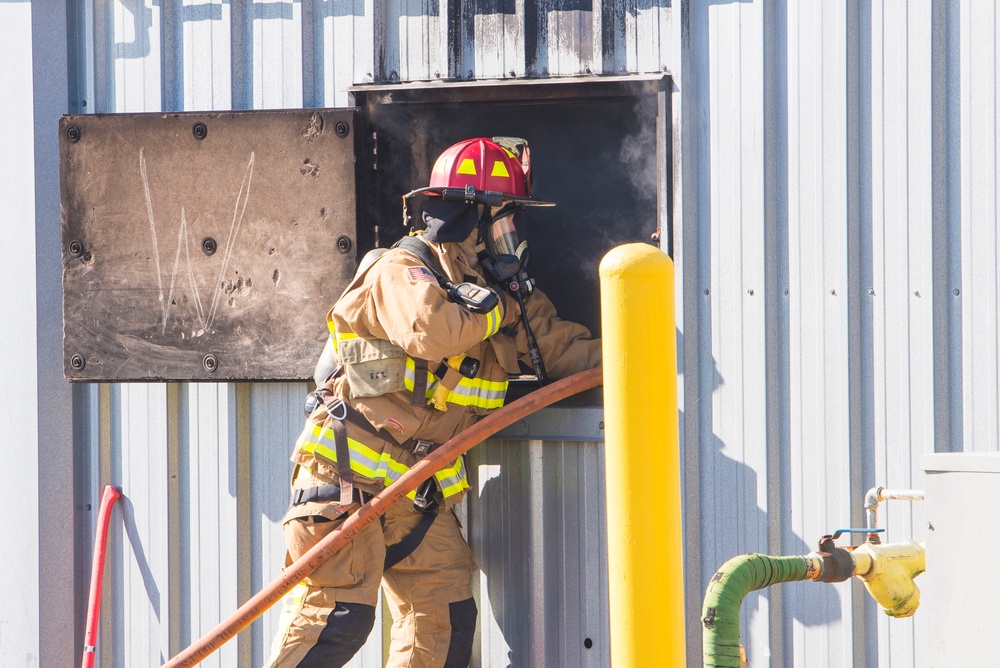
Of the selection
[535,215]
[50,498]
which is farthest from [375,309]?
[50,498]

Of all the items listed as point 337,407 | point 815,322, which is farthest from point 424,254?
point 815,322

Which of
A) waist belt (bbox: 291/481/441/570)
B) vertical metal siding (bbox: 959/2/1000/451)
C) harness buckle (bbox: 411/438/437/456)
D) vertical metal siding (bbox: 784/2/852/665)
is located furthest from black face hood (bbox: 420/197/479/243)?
vertical metal siding (bbox: 959/2/1000/451)

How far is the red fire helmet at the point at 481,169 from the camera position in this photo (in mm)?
3572

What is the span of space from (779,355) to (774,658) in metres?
1.07

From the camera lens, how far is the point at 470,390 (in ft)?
11.5

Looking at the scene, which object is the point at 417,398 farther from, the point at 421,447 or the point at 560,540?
the point at 560,540

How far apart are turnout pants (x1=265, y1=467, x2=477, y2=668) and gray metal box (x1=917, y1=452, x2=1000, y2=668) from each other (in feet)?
5.59

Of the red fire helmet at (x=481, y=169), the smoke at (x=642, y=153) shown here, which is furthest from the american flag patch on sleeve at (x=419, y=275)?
the smoke at (x=642, y=153)

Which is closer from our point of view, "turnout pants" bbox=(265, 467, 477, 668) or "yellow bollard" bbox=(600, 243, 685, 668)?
"yellow bollard" bbox=(600, 243, 685, 668)

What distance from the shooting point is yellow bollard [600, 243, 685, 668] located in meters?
2.21

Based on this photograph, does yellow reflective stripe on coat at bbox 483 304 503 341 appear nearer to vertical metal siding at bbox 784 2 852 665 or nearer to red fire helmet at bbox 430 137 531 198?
red fire helmet at bbox 430 137 531 198

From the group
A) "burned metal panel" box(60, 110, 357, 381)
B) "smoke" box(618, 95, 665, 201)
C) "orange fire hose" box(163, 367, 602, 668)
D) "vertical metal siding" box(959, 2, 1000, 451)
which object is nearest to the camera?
"orange fire hose" box(163, 367, 602, 668)

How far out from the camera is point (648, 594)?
2.22 m

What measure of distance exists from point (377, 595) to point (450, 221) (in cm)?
132
